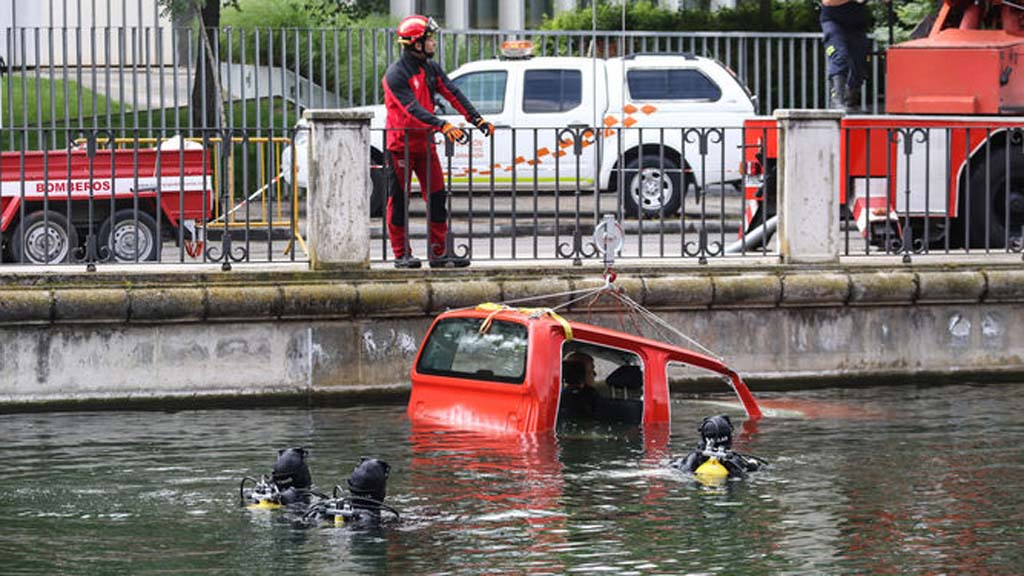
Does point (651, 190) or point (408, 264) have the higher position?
point (651, 190)

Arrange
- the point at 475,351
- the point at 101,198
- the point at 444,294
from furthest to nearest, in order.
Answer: the point at 101,198
the point at 444,294
the point at 475,351

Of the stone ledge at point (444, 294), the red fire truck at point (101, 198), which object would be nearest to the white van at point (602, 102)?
the red fire truck at point (101, 198)

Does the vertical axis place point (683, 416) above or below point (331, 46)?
below

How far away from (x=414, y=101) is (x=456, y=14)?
26695 mm

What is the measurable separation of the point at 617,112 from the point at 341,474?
12.7 meters

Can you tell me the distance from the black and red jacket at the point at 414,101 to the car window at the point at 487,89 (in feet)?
27.2

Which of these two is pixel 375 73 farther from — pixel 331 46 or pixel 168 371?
pixel 168 371

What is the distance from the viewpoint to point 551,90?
25484 millimetres

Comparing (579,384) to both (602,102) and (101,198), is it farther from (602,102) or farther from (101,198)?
(602,102)

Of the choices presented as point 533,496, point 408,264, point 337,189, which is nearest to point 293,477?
point 533,496

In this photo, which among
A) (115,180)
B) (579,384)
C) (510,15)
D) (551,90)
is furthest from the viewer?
(510,15)

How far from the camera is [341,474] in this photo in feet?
43.1

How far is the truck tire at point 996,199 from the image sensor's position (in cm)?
1830

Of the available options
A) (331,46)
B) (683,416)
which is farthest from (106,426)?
(331,46)
